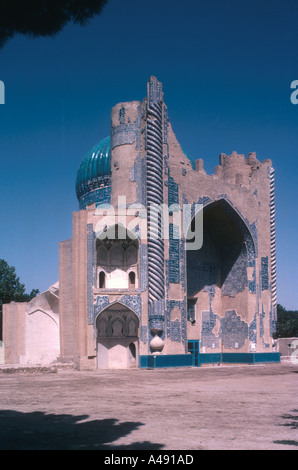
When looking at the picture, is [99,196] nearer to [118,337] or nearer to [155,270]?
[155,270]

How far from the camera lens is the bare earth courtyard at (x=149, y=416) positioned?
19.1 ft

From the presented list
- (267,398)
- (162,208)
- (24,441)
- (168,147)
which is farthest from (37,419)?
(168,147)

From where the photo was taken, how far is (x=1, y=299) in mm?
33906

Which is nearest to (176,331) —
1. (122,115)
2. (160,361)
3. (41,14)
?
(160,361)

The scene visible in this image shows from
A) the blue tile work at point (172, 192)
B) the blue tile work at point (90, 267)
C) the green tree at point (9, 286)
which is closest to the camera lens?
the blue tile work at point (90, 267)

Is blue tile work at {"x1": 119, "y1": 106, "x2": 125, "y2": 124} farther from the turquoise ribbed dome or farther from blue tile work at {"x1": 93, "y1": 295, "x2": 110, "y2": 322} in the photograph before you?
blue tile work at {"x1": 93, "y1": 295, "x2": 110, "y2": 322}

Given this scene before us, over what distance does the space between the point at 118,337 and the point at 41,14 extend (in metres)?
16.8

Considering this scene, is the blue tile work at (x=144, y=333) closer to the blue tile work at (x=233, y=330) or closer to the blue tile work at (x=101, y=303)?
the blue tile work at (x=101, y=303)

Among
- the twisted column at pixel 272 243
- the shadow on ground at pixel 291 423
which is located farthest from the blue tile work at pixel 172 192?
the shadow on ground at pixel 291 423

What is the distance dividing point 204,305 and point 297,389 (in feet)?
43.8

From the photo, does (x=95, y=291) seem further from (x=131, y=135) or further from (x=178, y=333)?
(x=131, y=135)

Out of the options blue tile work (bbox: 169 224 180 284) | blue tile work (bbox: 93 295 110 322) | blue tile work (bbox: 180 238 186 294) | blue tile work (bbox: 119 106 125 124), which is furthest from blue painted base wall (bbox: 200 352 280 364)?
blue tile work (bbox: 119 106 125 124)

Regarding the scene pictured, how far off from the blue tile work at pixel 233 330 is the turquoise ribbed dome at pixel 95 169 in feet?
27.6

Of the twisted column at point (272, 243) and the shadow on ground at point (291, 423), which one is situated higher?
the twisted column at point (272, 243)
